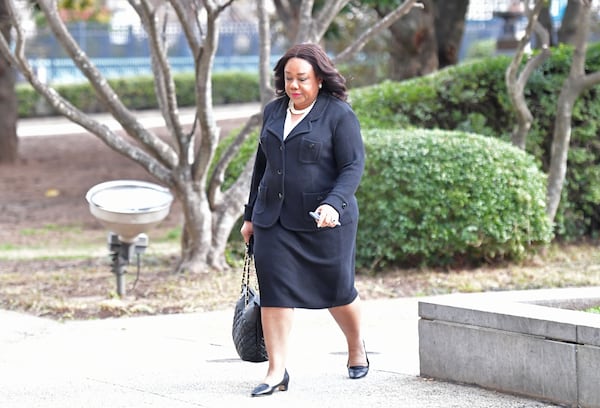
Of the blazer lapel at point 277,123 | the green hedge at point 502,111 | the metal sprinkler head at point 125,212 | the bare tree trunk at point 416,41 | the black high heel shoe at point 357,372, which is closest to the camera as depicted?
the blazer lapel at point 277,123

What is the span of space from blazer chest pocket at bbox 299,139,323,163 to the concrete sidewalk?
1.12 m

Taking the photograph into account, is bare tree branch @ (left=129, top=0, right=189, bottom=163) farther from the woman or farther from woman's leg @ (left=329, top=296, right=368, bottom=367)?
woman's leg @ (left=329, top=296, right=368, bottom=367)

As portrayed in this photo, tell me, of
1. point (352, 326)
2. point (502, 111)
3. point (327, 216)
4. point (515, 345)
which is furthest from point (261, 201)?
point (502, 111)

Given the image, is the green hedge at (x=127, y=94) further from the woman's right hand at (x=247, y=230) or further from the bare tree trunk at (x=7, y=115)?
the woman's right hand at (x=247, y=230)

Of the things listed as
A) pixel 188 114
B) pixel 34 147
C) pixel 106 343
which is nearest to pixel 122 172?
pixel 34 147

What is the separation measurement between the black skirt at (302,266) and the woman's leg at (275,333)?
4cm

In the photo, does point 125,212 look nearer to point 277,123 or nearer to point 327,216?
point 277,123

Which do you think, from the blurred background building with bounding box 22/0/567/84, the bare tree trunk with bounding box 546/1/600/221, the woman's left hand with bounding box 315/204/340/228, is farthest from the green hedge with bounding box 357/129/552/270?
the blurred background building with bounding box 22/0/567/84

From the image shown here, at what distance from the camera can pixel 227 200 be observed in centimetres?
922

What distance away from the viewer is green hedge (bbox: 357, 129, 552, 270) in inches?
347

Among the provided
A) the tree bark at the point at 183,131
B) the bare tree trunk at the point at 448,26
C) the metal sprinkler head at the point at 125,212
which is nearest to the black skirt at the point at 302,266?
the metal sprinkler head at the point at 125,212

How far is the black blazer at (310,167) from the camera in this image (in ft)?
16.8

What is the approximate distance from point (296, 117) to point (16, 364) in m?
2.21

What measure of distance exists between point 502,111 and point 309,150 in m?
5.74
